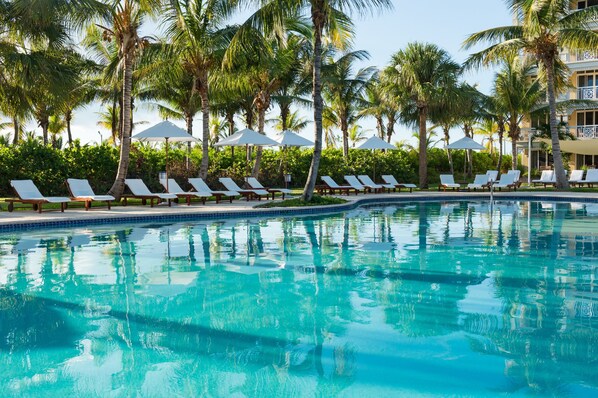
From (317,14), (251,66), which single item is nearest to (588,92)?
(251,66)

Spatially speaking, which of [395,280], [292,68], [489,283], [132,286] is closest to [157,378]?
[132,286]

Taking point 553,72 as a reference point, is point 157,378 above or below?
below

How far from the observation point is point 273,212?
52.4ft

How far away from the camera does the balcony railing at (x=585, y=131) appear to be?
33.9 metres

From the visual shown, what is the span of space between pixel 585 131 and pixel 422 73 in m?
13.2

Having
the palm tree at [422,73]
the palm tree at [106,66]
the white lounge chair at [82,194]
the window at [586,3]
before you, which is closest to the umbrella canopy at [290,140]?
the palm tree at [106,66]

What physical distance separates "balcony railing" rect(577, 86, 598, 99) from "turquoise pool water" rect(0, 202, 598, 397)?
26.7 m

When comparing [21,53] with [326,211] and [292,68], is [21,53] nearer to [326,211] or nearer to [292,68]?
[326,211]

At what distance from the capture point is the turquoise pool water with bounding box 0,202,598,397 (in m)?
4.16

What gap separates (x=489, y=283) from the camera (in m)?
7.18

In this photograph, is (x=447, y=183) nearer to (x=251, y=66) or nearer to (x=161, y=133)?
(x=251, y=66)

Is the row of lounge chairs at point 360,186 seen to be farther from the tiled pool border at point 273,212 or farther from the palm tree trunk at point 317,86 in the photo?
the palm tree trunk at point 317,86

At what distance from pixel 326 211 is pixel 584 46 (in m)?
13.1

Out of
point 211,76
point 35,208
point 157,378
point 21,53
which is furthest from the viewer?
point 211,76
